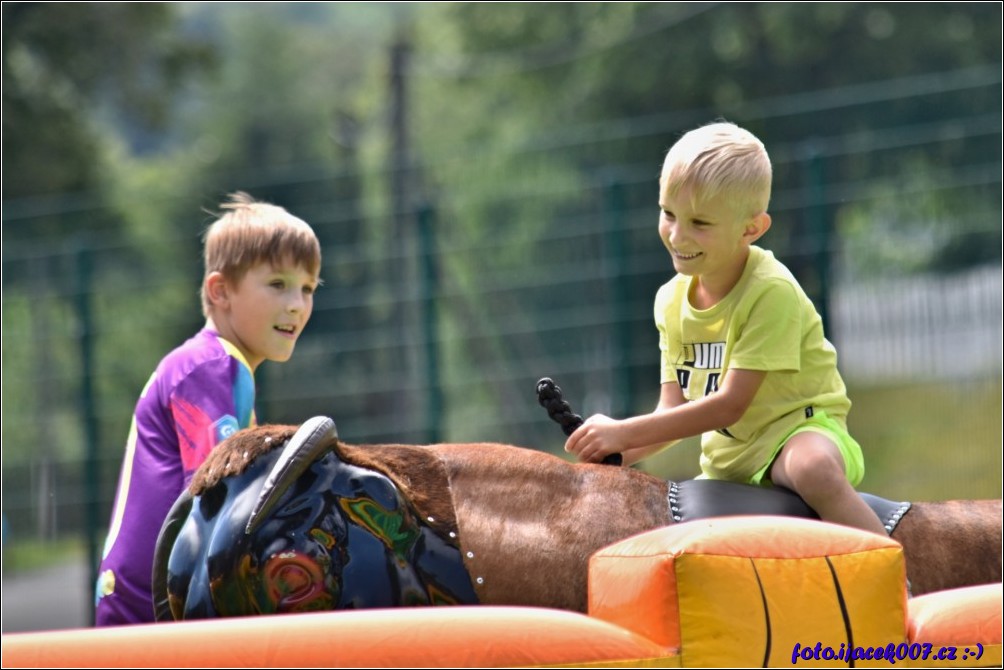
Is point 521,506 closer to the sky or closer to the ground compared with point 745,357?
closer to the ground

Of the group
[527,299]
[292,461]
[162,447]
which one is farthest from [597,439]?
[527,299]

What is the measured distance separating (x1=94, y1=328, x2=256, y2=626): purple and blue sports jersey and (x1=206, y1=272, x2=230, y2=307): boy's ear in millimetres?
154

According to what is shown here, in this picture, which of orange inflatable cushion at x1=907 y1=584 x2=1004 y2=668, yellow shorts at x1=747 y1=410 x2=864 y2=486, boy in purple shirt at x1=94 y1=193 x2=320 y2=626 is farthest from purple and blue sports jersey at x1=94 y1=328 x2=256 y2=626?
orange inflatable cushion at x1=907 y1=584 x2=1004 y2=668

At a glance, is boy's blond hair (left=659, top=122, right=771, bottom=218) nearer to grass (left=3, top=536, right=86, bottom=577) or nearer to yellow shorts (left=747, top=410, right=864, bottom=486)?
yellow shorts (left=747, top=410, right=864, bottom=486)

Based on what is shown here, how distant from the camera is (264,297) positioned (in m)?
3.06

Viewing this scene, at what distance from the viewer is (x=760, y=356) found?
104 inches

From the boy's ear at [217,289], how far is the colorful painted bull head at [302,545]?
77 centimetres

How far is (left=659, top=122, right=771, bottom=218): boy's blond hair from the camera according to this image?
8.64 feet

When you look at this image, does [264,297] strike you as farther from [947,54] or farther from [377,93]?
[377,93]

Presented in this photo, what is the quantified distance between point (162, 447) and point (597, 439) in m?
0.87

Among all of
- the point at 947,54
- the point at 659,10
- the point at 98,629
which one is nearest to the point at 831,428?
the point at 98,629

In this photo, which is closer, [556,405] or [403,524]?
[403,524]

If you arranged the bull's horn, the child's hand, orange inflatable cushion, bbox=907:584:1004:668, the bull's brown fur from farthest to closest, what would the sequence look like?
the child's hand, the bull's brown fur, the bull's horn, orange inflatable cushion, bbox=907:584:1004:668

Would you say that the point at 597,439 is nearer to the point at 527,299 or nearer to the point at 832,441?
the point at 832,441
